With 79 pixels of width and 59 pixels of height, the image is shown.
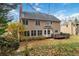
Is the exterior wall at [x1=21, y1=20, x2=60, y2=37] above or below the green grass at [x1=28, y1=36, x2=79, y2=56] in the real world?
above

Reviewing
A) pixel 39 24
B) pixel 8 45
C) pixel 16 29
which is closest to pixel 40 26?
pixel 39 24

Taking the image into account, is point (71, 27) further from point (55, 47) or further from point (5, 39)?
point (5, 39)

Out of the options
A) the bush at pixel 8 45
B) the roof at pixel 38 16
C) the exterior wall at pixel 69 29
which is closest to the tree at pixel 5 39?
the bush at pixel 8 45

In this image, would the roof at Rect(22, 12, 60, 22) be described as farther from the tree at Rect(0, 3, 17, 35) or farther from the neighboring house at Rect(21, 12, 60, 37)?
the tree at Rect(0, 3, 17, 35)

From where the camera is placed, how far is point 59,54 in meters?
2.03

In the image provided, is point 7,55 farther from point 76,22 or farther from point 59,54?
point 76,22

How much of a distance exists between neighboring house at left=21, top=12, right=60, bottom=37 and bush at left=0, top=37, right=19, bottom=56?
5.6 inches

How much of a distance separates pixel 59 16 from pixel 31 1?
30 centimetres

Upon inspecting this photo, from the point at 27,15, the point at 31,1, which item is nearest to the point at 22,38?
the point at 27,15

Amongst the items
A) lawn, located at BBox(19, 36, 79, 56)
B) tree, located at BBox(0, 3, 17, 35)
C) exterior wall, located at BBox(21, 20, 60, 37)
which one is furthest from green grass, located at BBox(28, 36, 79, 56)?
tree, located at BBox(0, 3, 17, 35)

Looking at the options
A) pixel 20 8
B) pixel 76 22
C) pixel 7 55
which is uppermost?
pixel 20 8

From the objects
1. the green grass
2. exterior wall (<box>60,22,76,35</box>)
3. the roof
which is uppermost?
the roof

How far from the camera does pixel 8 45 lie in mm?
2061

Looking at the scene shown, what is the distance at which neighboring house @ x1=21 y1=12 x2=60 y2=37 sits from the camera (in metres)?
2.05
